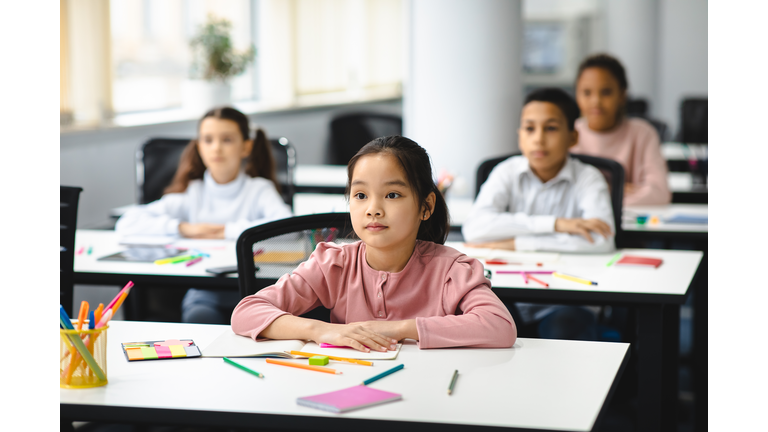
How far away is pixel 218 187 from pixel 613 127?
1.96 meters

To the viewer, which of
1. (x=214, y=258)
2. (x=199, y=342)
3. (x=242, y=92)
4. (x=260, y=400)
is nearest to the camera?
(x=260, y=400)

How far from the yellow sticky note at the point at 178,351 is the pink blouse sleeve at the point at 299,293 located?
0.41ft

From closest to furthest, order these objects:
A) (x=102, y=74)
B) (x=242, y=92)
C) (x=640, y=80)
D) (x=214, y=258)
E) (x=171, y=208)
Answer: (x=214, y=258)
(x=171, y=208)
(x=102, y=74)
(x=242, y=92)
(x=640, y=80)

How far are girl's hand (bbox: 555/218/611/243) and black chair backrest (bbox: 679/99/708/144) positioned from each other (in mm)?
3683

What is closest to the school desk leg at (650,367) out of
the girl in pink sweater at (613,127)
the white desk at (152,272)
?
the white desk at (152,272)

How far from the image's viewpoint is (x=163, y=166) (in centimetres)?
335

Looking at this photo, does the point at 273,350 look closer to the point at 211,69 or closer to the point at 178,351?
the point at 178,351

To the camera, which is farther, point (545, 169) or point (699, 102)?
point (699, 102)

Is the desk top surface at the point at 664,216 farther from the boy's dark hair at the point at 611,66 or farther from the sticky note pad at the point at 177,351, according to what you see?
the sticky note pad at the point at 177,351

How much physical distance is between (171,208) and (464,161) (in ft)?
4.76
